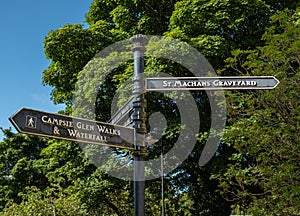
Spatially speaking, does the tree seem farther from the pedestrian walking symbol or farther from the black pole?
the pedestrian walking symbol

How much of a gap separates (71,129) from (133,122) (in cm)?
61

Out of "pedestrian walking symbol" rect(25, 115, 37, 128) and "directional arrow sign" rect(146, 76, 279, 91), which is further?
"directional arrow sign" rect(146, 76, 279, 91)

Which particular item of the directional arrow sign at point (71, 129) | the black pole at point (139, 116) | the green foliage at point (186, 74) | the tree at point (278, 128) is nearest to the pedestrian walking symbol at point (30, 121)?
the directional arrow sign at point (71, 129)

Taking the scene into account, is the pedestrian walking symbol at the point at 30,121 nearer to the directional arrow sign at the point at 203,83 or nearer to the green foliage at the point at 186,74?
the directional arrow sign at the point at 203,83

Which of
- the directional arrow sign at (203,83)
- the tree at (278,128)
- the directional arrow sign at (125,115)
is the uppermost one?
the tree at (278,128)

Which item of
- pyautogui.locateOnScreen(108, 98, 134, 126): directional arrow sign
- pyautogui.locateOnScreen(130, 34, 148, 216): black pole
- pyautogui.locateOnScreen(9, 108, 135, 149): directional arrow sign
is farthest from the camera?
pyautogui.locateOnScreen(108, 98, 134, 126): directional arrow sign

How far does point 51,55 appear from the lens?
1435 cm

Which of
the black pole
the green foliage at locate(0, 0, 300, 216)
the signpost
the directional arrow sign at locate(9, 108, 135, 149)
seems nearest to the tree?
the green foliage at locate(0, 0, 300, 216)

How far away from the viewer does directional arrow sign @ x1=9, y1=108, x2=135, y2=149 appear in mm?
3578

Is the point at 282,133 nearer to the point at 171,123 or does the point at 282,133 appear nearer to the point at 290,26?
the point at 290,26

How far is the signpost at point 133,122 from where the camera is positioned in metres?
3.65

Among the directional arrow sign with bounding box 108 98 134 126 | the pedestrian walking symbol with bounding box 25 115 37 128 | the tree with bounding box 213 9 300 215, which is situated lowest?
the pedestrian walking symbol with bounding box 25 115 37 128

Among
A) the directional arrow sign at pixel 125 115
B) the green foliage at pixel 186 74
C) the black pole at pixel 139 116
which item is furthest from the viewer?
the green foliage at pixel 186 74

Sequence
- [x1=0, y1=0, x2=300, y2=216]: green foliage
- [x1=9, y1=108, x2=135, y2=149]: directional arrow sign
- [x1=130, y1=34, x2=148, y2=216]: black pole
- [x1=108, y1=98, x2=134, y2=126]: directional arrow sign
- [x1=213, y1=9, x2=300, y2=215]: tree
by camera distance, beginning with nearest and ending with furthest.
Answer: [x1=9, y1=108, x2=135, y2=149]: directional arrow sign, [x1=130, y1=34, x2=148, y2=216]: black pole, [x1=108, y1=98, x2=134, y2=126]: directional arrow sign, [x1=213, y1=9, x2=300, y2=215]: tree, [x1=0, y1=0, x2=300, y2=216]: green foliage
